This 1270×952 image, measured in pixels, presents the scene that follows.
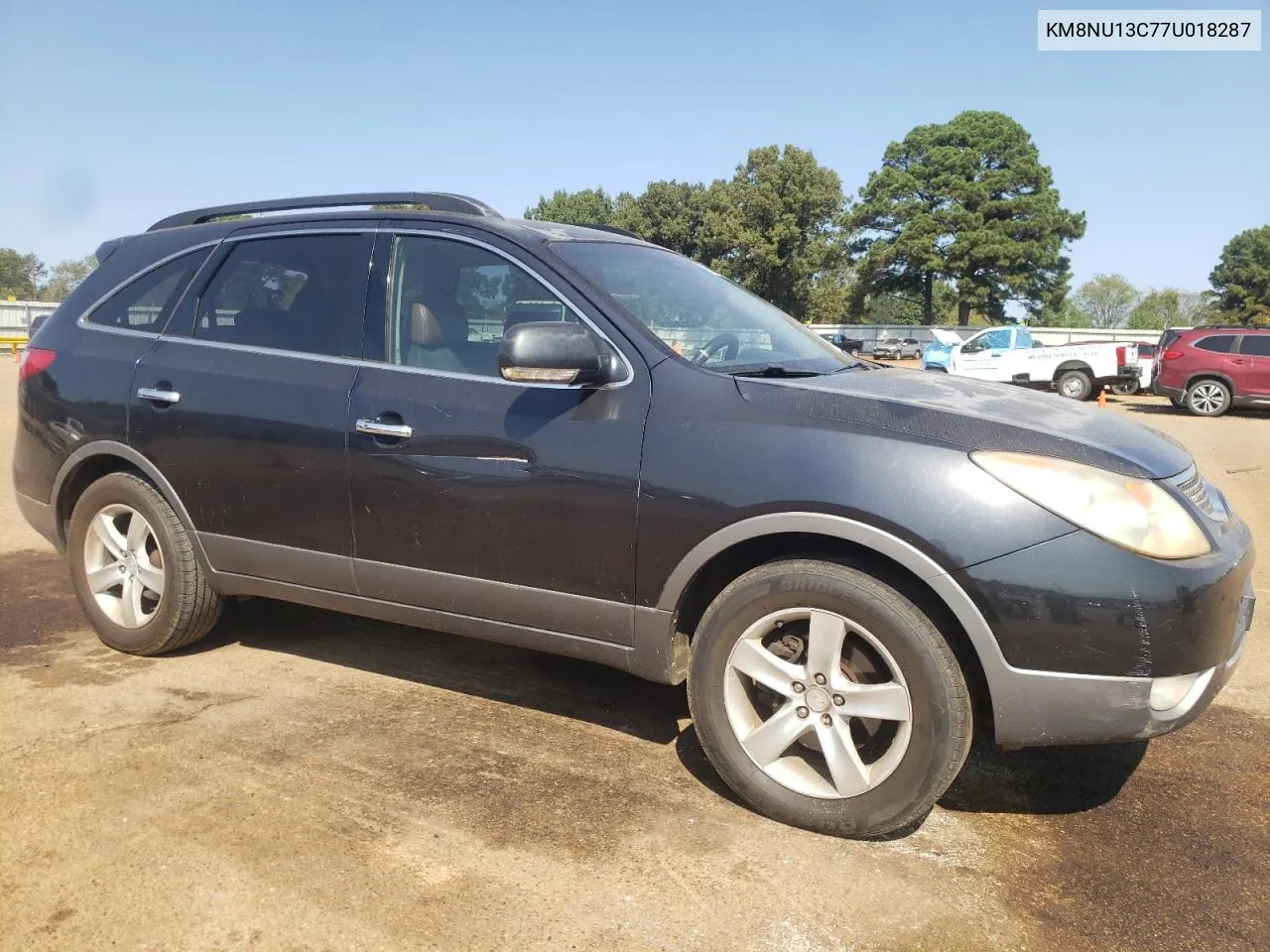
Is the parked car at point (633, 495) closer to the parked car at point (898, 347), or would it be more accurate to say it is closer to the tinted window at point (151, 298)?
the tinted window at point (151, 298)

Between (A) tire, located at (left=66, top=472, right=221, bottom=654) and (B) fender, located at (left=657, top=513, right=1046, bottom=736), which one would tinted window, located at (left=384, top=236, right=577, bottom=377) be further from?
(A) tire, located at (left=66, top=472, right=221, bottom=654)

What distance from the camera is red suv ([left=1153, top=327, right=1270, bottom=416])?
57.6 feet

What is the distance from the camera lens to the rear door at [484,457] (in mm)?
2922

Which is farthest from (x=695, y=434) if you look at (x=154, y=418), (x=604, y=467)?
(x=154, y=418)

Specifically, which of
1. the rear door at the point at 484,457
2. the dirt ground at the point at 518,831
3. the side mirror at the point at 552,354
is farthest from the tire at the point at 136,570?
the side mirror at the point at 552,354

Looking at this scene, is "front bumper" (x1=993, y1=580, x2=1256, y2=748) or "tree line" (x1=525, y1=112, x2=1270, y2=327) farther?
"tree line" (x1=525, y1=112, x2=1270, y2=327)

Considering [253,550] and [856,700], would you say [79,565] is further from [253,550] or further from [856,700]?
[856,700]

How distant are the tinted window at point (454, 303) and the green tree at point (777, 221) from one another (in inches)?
1956

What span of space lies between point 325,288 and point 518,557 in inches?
54.2

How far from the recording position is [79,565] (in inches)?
161

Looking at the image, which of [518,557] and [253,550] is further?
[253,550]

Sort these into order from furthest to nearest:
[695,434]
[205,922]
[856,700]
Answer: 1. [695,434]
2. [856,700]
3. [205,922]

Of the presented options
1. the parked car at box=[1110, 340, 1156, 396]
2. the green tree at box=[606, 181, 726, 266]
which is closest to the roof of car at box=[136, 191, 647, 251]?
the parked car at box=[1110, 340, 1156, 396]

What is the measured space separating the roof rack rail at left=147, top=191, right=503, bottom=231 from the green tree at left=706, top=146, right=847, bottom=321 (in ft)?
161
